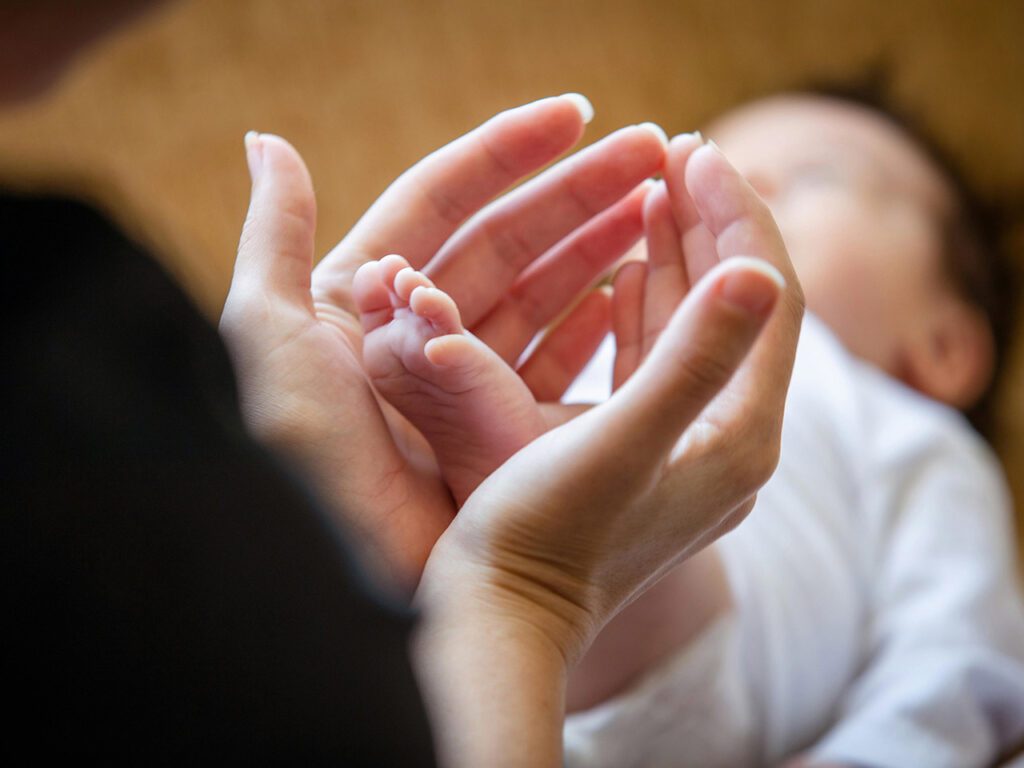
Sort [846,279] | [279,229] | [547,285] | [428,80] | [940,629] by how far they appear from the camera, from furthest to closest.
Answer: [428,80] < [846,279] < [940,629] < [547,285] < [279,229]

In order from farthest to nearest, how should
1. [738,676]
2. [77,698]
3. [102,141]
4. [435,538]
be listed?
[102,141]
[738,676]
[435,538]
[77,698]

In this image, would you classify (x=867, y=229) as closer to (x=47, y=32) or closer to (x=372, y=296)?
(x=372, y=296)

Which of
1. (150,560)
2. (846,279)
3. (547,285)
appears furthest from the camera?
(846,279)

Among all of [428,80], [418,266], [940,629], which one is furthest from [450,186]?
[428,80]

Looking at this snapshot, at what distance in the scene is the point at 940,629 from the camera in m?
0.85

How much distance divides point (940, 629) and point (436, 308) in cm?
61

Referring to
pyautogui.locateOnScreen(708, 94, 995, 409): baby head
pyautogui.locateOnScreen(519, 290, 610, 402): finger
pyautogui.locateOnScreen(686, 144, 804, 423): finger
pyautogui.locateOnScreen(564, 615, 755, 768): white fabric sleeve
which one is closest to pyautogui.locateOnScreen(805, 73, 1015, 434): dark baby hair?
pyautogui.locateOnScreen(708, 94, 995, 409): baby head

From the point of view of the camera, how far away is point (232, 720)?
0.31 m

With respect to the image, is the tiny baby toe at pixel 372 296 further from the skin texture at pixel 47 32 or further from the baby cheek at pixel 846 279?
the baby cheek at pixel 846 279

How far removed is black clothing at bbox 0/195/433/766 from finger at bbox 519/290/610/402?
0.30 metres

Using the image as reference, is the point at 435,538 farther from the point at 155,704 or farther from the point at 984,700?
the point at 984,700

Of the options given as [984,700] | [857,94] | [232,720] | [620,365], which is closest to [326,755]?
[232,720]

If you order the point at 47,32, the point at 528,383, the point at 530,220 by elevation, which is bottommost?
the point at 528,383

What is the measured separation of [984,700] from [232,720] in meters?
0.72
